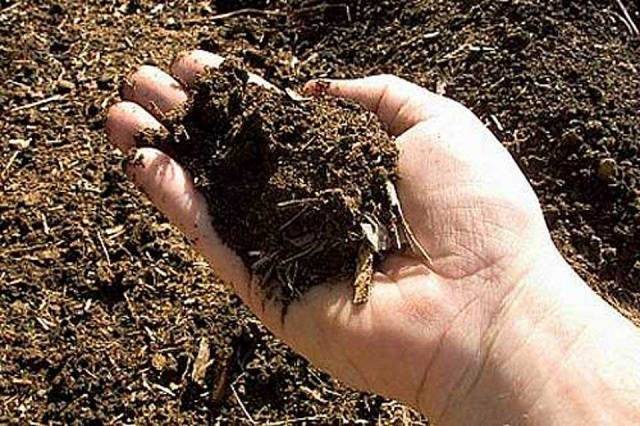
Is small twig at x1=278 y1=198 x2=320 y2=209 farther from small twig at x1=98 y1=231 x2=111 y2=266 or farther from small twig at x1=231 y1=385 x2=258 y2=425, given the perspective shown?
small twig at x1=98 y1=231 x2=111 y2=266

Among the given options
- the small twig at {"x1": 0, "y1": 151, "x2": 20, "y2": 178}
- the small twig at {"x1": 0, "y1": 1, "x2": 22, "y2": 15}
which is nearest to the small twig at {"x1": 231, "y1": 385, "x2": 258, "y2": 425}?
the small twig at {"x1": 0, "y1": 151, "x2": 20, "y2": 178}

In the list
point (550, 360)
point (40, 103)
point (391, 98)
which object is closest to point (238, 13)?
point (40, 103)

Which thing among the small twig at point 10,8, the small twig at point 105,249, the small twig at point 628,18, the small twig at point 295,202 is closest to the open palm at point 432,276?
the small twig at point 295,202

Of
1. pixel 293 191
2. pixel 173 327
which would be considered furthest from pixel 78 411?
pixel 293 191

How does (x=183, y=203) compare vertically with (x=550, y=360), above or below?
below

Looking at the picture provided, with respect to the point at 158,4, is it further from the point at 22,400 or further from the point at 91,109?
the point at 22,400

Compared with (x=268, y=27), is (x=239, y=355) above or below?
below

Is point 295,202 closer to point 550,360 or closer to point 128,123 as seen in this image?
point 128,123
